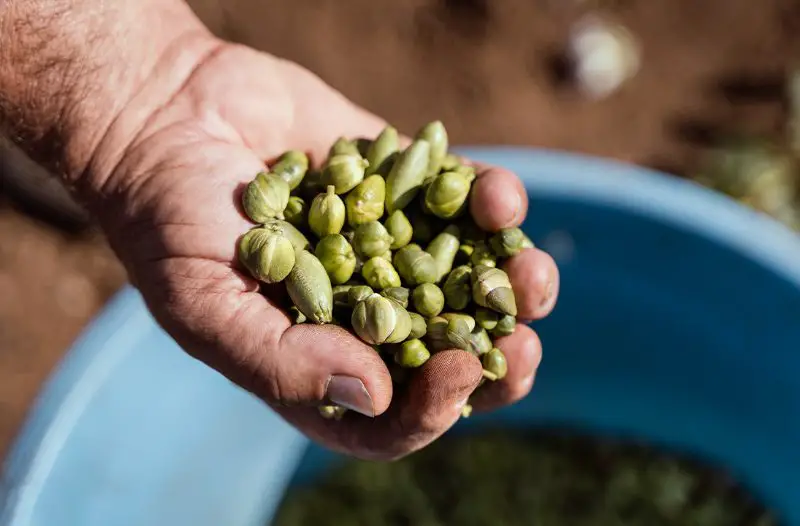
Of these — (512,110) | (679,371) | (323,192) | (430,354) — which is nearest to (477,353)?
(430,354)

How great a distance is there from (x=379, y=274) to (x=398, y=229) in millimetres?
134

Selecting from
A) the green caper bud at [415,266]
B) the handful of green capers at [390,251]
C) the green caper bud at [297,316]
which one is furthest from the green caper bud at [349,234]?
the green caper bud at [297,316]

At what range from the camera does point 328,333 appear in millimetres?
1837

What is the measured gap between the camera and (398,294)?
197cm

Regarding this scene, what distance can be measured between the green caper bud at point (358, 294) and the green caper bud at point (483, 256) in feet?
0.86

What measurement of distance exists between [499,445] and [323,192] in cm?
177

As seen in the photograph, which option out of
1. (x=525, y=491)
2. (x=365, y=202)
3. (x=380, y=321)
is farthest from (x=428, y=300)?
(x=525, y=491)

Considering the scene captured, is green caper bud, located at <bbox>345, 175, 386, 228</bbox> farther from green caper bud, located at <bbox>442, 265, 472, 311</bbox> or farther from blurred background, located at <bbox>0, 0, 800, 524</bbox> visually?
blurred background, located at <bbox>0, 0, 800, 524</bbox>

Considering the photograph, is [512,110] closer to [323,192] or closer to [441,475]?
[441,475]

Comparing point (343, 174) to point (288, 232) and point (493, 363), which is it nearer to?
point (288, 232)

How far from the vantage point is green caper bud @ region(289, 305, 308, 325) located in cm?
192

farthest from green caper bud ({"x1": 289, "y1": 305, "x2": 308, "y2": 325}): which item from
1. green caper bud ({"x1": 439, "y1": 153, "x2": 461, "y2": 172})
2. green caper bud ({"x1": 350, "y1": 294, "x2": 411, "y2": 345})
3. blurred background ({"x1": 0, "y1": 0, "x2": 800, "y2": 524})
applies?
blurred background ({"x1": 0, "y1": 0, "x2": 800, "y2": 524})

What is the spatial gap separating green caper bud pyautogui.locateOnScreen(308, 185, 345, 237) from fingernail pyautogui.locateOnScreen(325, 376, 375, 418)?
0.40m

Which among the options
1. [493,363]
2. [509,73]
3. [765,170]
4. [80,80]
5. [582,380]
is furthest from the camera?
[509,73]
